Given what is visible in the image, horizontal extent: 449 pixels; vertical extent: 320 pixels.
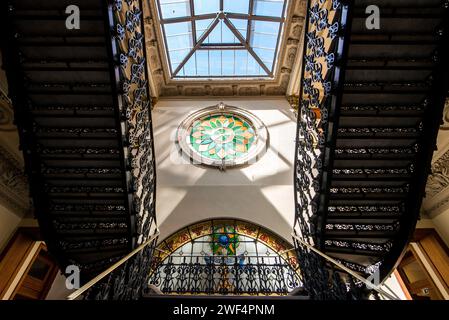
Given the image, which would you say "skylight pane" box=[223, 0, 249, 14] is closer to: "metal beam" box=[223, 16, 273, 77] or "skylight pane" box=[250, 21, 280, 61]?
"metal beam" box=[223, 16, 273, 77]

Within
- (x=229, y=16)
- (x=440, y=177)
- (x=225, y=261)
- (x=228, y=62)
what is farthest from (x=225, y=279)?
(x=229, y=16)

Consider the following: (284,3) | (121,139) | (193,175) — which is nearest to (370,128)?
(121,139)

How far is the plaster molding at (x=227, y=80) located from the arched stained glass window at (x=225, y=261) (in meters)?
5.67

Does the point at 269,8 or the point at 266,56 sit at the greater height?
A: the point at 269,8

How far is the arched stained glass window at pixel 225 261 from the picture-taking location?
5539mm

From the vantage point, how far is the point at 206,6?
9.64m

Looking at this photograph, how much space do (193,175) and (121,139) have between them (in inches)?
170

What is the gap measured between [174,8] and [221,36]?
1.99 meters

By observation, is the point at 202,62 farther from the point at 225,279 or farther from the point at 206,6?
the point at 225,279

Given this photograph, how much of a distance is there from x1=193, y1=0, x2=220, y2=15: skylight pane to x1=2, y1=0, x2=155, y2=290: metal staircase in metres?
6.11

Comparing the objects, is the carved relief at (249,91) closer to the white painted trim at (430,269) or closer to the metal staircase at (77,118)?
the metal staircase at (77,118)

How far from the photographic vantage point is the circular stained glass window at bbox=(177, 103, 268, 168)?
8.46m

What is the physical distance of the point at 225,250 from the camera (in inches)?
265

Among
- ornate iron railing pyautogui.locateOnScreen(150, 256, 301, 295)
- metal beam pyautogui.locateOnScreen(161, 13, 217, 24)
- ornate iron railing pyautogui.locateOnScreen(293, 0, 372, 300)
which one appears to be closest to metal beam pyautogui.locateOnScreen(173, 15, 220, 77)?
metal beam pyautogui.locateOnScreen(161, 13, 217, 24)
